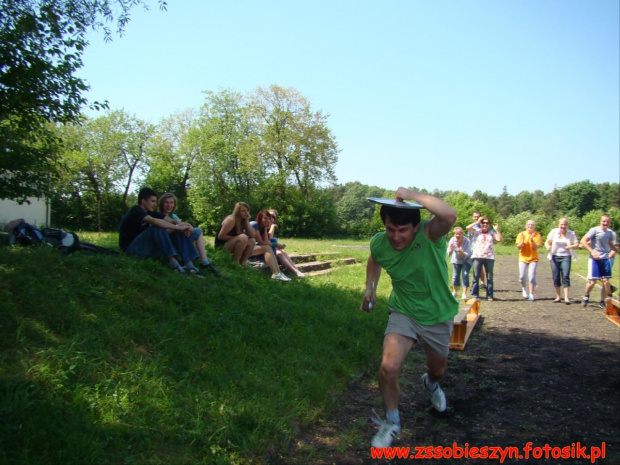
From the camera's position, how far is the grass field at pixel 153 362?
314cm

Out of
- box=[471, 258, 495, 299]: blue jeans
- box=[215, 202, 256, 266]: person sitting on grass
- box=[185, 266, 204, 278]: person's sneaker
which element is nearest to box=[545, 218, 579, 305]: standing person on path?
box=[471, 258, 495, 299]: blue jeans

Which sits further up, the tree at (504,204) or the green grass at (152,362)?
the tree at (504,204)

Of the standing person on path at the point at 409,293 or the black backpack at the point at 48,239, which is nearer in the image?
the standing person on path at the point at 409,293

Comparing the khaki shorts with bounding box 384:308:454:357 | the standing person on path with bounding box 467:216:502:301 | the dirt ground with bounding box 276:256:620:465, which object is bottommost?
the dirt ground with bounding box 276:256:620:465

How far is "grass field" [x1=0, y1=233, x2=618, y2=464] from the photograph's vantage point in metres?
3.14

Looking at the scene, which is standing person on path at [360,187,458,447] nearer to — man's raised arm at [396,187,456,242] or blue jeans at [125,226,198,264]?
man's raised arm at [396,187,456,242]

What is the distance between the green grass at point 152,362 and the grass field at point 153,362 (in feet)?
0.04

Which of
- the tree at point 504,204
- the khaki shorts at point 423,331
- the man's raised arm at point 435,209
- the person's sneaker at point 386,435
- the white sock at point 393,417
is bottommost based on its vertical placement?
the person's sneaker at point 386,435

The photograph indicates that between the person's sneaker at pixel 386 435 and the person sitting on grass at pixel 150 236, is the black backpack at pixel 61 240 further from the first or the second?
the person's sneaker at pixel 386 435

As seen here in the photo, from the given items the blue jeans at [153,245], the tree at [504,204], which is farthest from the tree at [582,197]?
the blue jeans at [153,245]

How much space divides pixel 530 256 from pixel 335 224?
97.0ft

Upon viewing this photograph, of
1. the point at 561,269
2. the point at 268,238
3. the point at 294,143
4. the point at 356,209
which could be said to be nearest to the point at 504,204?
the point at 356,209

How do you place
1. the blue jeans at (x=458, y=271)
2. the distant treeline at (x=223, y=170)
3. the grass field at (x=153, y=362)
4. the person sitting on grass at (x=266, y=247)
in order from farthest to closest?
the distant treeline at (x=223, y=170) < the blue jeans at (x=458, y=271) < the person sitting on grass at (x=266, y=247) < the grass field at (x=153, y=362)

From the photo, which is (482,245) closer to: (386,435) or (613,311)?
(613,311)
